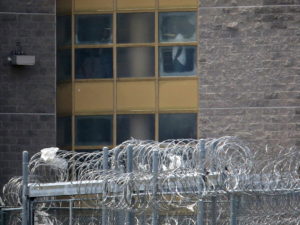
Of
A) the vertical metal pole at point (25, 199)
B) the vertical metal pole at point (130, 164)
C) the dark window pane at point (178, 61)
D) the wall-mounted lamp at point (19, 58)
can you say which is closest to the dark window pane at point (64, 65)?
the wall-mounted lamp at point (19, 58)

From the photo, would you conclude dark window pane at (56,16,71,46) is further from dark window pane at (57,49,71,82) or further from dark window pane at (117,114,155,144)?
dark window pane at (117,114,155,144)

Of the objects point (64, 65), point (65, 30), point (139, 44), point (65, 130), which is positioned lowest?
point (65, 130)

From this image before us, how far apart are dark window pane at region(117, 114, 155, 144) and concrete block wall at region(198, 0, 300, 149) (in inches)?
56.5

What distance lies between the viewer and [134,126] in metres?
24.7

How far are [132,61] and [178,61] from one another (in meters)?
1.02

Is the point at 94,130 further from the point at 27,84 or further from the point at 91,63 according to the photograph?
the point at 27,84

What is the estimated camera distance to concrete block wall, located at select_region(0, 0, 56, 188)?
79.7 ft

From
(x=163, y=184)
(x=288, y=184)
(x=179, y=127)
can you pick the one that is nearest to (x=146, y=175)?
(x=163, y=184)

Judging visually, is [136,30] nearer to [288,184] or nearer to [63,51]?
[63,51]

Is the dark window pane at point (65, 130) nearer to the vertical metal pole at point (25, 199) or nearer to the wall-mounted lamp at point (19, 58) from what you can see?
the wall-mounted lamp at point (19, 58)

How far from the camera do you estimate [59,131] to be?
24750mm

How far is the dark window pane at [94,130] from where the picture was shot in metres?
24.7

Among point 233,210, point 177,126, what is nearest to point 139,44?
point 177,126

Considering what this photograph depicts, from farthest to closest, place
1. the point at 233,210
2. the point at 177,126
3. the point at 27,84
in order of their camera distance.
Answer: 1. the point at 177,126
2. the point at 27,84
3. the point at 233,210
